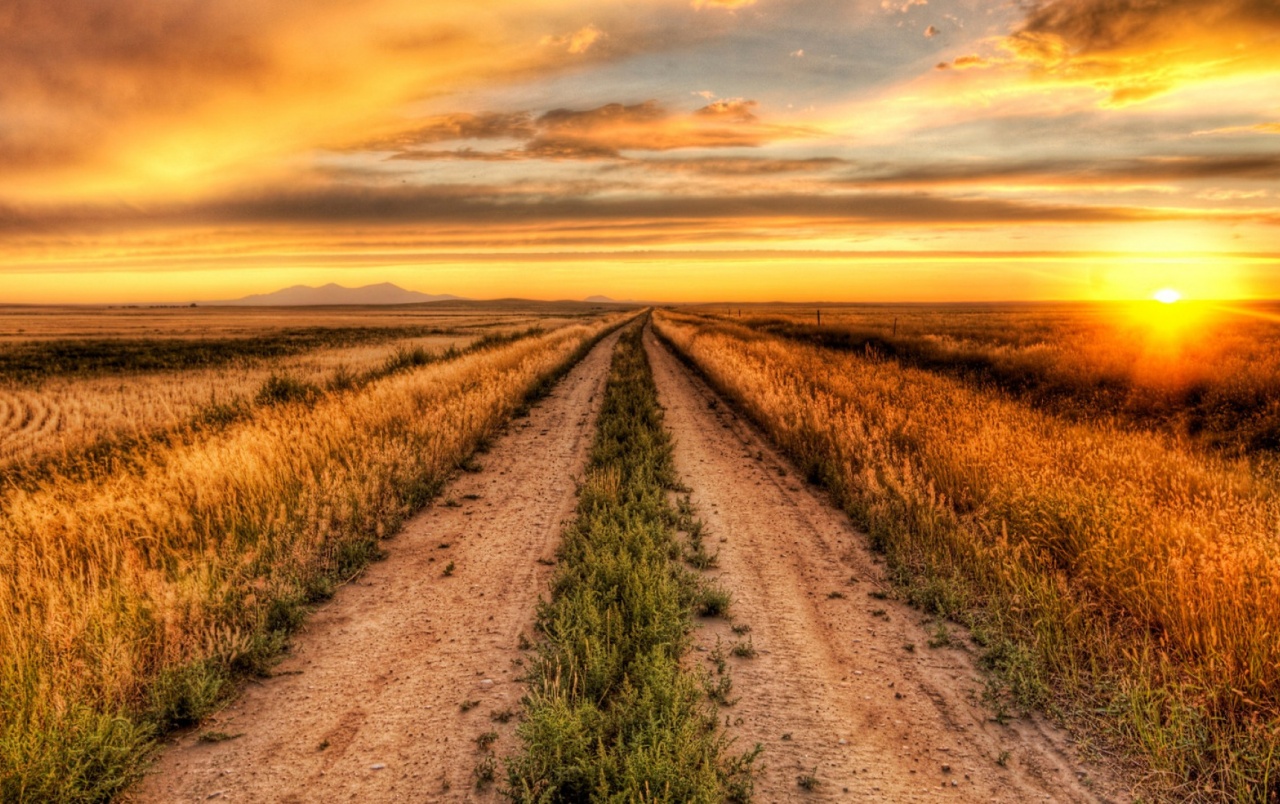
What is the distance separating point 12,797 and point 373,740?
166 cm

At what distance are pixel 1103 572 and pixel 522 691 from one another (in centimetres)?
478

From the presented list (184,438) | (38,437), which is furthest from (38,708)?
(38,437)

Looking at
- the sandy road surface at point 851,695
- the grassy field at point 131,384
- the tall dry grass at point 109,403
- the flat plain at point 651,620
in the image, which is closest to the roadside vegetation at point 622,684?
the flat plain at point 651,620

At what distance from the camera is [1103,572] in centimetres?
517

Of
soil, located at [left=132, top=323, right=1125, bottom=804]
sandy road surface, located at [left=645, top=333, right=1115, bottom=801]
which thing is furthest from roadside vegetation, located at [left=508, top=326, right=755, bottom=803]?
sandy road surface, located at [left=645, top=333, right=1115, bottom=801]

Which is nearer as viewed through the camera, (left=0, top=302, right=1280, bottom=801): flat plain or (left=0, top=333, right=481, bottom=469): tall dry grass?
(left=0, top=302, right=1280, bottom=801): flat plain

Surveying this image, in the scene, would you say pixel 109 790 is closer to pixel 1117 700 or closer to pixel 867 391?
pixel 1117 700

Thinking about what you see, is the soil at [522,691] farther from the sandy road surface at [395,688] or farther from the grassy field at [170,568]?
the grassy field at [170,568]

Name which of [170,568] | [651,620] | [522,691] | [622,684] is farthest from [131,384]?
[622,684]

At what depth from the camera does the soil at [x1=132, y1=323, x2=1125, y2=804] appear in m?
3.49

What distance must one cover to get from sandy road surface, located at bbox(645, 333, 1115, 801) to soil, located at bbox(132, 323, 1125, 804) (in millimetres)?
14

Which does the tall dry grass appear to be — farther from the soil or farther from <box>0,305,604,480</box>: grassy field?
the soil

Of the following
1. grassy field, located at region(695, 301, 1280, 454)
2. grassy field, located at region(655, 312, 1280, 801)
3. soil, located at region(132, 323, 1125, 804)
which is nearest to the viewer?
soil, located at region(132, 323, 1125, 804)

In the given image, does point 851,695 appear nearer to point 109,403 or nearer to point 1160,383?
point 1160,383
